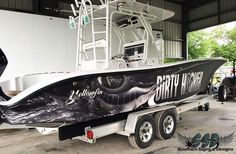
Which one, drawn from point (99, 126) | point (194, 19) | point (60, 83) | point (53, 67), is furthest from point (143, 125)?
point (194, 19)

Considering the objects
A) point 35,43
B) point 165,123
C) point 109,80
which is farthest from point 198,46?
point 109,80

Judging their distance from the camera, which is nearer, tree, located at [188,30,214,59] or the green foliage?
the green foliage

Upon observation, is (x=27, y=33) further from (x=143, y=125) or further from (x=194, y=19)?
(x=194, y=19)

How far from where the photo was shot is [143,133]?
398 cm

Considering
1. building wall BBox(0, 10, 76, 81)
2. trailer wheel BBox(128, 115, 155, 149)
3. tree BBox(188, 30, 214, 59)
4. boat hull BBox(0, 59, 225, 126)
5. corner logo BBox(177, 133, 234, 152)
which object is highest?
tree BBox(188, 30, 214, 59)

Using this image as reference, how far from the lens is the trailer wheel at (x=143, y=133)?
3801mm

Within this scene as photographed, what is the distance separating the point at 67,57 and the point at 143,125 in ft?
12.2

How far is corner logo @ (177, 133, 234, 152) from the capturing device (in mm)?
3816

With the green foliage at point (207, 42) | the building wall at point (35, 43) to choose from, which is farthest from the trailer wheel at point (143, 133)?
the green foliage at point (207, 42)

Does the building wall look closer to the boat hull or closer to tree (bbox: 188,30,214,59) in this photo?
the boat hull

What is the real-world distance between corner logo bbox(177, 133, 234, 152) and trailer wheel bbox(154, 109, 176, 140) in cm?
21

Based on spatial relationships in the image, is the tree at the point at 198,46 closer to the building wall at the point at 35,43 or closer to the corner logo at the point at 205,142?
the building wall at the point at 35,43

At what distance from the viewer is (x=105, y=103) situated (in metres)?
3.41

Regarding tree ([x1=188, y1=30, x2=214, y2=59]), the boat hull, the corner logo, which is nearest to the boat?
the boat hull
